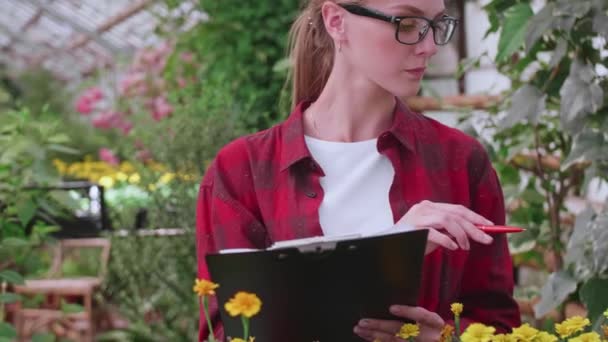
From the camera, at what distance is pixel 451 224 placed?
1323mm

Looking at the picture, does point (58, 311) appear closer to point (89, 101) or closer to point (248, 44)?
point (248, 44)

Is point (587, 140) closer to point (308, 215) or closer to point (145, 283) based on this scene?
point (308, 215)

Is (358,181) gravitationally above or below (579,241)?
above

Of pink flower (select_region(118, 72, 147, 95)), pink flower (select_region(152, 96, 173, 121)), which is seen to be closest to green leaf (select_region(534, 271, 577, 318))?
pink flower (select_region(152, 96, 173, 121))

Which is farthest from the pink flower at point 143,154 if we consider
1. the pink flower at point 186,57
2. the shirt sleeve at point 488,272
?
the shirt sleeve at point 488,272

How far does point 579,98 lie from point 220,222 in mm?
1073

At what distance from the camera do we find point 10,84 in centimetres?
2164

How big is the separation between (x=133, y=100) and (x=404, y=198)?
6.20 m

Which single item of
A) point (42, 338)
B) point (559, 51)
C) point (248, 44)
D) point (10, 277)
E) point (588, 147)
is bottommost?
point (42, 338)

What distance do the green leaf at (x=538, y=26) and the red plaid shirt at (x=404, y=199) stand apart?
78cm

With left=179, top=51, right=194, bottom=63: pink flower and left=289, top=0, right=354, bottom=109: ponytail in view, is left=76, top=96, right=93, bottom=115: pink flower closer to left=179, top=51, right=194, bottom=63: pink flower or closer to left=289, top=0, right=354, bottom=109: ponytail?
left=179, top=51, right=194, bottom=63: pink flower

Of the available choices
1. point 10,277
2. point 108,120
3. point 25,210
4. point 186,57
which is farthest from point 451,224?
point 108,120

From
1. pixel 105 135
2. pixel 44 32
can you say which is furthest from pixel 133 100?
pixel 44 32

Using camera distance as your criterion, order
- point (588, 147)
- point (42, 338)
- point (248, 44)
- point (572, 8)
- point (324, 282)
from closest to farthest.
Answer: point (324, 282), point (572, 8), point (588, 147), point (42, 338), point (248, 44)
